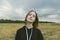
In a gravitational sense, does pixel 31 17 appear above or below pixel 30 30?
above

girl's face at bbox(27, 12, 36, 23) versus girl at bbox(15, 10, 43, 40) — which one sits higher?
girl's face at bbox(27, 12, 36, 23)

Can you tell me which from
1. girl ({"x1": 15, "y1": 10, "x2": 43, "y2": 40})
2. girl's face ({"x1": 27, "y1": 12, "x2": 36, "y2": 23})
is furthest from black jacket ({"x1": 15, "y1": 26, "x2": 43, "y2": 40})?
girl's face ({"x1": 27, "y1": 12, "x2": 36, "y2": 23})

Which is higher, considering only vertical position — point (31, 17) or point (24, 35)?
point (31, 17)

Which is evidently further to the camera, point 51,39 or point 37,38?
point 51,39

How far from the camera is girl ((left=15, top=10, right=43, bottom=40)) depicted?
4.75 meters

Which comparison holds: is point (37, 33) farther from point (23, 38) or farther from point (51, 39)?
point (51, 39)

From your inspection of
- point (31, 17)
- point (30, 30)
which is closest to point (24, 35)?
point (30, 30)

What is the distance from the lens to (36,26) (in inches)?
193

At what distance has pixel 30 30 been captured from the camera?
4773 mm

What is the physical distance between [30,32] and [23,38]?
0.18 metres

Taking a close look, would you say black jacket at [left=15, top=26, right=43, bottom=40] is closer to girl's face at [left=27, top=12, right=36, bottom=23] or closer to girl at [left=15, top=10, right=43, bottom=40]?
girl at [left=15, top=10, right=43, bottom=40]

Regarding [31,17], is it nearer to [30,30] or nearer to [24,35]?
[30,30]

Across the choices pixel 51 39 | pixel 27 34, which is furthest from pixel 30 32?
pixel 51 39

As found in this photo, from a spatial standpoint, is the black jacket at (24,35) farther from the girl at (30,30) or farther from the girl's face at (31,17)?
the girl's face at (31,17)
